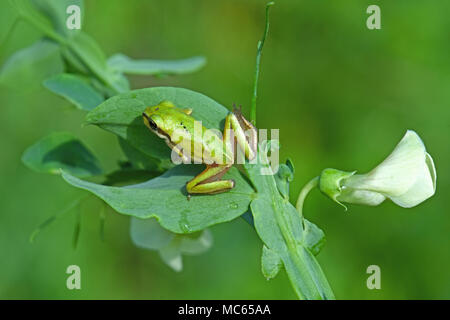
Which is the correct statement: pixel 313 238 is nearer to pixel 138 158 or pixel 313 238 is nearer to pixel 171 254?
pixel 138 158

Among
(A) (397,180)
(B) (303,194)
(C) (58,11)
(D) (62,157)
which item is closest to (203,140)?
(B) (303,194)

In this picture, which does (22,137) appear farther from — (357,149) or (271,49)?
(357,149)

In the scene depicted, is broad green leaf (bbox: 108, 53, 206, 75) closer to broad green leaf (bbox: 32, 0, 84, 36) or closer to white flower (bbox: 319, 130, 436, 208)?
broad green leaf (bbox: 32, 0, 84, 36)

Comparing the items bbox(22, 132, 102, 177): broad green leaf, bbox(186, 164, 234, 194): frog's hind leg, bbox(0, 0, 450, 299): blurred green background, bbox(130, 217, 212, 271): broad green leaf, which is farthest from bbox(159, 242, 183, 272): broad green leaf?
bbox(0, 0, 450, 299): blurred green background

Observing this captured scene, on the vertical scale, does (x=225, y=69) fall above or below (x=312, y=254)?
above

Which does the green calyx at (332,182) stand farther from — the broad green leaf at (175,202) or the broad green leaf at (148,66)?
the broad green leaf at (148,66)

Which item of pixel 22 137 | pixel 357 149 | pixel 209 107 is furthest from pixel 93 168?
pixel 357 149
